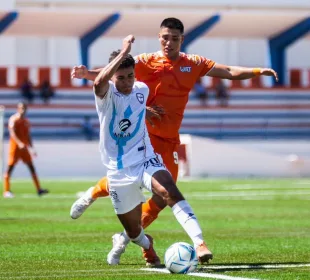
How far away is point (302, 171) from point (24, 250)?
31.7m

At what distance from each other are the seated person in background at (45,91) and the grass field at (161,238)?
23.3 m

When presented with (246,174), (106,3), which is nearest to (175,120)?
(246,174)

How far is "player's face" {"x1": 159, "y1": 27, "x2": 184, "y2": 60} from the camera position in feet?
38.9

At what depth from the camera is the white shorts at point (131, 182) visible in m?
10.8

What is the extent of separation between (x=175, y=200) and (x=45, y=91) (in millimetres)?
41452

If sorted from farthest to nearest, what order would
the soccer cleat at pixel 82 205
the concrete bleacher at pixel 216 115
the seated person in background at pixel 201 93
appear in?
the seated person in background at pixel 201 93, the concrete bleacher at pixel 216 115, the soccer cleat at pixel 82 205

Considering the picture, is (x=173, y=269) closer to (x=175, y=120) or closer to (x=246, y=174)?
(x=175, y=120)

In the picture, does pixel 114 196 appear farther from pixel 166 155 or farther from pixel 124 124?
pixel 166 155

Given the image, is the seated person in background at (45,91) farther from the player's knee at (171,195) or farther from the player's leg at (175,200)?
the player's knee at (171,195)

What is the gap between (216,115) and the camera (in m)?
53.7

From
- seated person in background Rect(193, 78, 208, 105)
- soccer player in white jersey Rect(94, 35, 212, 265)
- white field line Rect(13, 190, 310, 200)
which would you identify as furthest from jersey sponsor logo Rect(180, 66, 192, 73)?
seated person in background Rect(193, 78, 208, 105)

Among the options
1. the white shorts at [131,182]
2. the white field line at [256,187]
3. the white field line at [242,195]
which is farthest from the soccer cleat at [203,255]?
the white field line at [256,187]

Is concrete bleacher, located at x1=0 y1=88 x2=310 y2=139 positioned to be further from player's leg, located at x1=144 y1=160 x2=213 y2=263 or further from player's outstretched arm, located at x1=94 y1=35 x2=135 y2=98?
player's outstretched arm, located at x1=94 y1=35 x2=135 y2=98

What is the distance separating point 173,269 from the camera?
1036cm
